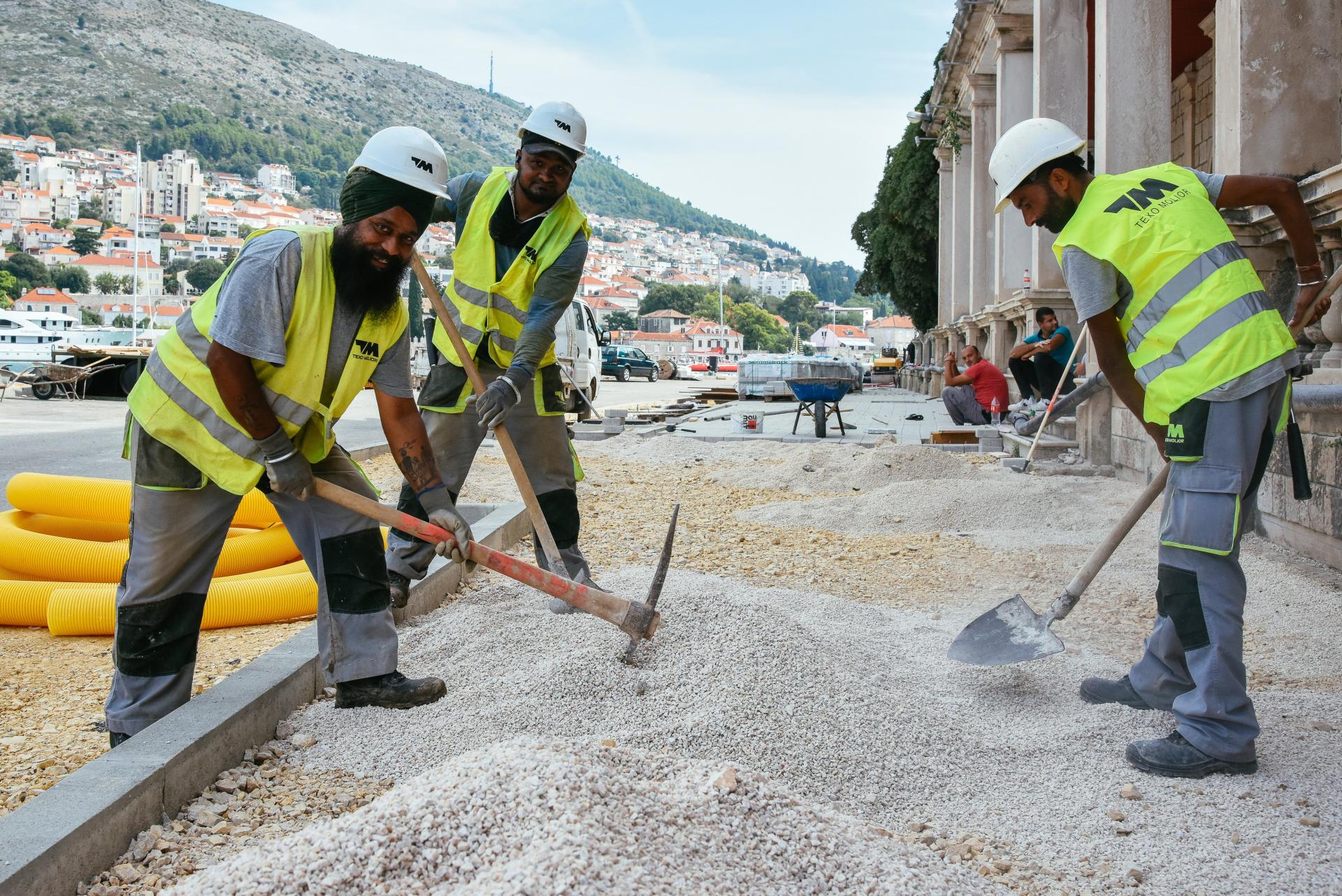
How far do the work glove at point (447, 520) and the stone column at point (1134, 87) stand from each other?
23.4 ft

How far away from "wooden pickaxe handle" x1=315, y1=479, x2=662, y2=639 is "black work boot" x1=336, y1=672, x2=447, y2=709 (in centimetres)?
45

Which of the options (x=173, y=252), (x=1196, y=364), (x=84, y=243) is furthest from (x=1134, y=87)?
(x=173, y=252)

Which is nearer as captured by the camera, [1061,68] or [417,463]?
[417,463]

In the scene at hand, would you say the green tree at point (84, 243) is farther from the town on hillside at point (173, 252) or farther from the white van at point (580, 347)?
the white van at point (580, 347)

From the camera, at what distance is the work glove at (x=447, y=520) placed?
326 cm

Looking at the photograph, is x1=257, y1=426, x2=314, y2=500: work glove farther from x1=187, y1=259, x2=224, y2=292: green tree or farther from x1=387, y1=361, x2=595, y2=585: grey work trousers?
x1=187, y1=259, x2=224, y2=292: green tree

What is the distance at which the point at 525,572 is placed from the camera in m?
3.19

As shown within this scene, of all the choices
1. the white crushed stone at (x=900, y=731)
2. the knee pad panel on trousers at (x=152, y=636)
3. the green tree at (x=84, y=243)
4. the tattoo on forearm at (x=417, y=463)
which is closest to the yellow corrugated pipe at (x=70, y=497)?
the white crushed stone at (x=900, y=731)

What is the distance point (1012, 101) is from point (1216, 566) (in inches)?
520

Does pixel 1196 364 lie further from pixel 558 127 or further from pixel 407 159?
pixel 558 127

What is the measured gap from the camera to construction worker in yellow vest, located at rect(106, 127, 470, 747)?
2920mm

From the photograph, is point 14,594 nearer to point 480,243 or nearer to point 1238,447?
point 480,243

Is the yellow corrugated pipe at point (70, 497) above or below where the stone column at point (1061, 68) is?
below

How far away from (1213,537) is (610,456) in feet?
30.9
